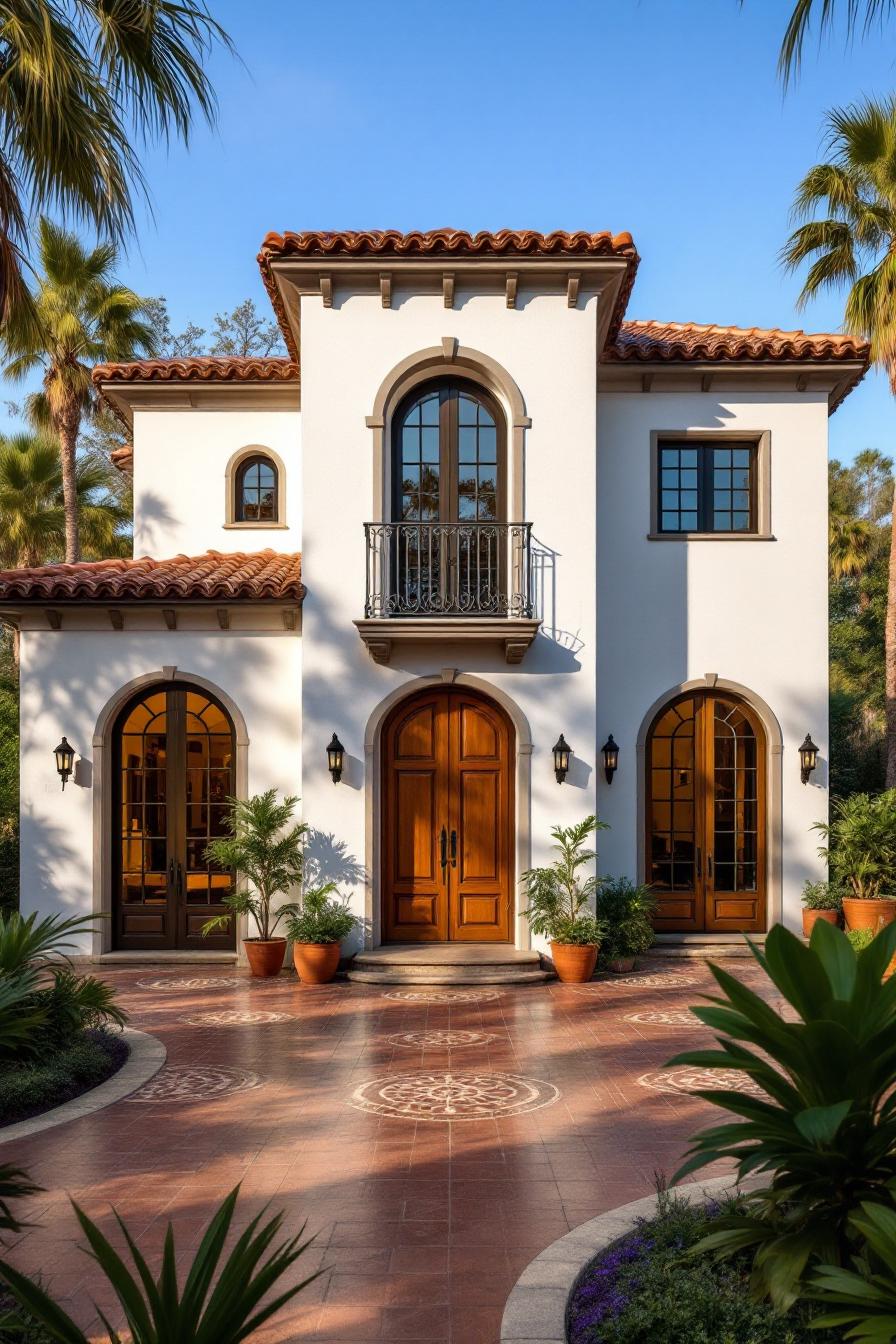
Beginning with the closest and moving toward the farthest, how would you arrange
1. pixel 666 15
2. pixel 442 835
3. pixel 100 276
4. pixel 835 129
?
1. pixel 666 15
2. pixel 442 835
3. pixel 835 129
4. pixel 100 276

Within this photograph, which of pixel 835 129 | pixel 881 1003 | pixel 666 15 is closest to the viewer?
pixel 881 1003

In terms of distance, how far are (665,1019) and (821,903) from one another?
11.9 feet

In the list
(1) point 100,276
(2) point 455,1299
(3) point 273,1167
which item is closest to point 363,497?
(3) point 273,1167

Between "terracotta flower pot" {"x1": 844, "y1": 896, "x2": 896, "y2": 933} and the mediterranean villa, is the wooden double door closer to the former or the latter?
the mediterranean villa

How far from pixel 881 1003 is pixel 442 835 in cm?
847

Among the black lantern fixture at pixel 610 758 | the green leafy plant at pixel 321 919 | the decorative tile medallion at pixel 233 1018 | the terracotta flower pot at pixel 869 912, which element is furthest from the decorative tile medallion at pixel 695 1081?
the black lantern fixture at pixel 610 758

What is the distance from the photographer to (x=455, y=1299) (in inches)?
178

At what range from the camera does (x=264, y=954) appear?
11.4m

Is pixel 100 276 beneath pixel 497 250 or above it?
above

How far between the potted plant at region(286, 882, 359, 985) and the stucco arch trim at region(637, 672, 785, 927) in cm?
393

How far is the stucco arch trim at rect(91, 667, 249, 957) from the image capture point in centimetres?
1218

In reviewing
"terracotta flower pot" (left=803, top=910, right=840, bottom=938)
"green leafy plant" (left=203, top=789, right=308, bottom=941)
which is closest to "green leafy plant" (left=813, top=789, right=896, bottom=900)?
"terracotta flower pot" (left=803, top=910, right=840, bottom=938)

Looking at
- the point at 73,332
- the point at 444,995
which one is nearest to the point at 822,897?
the point at 444,995

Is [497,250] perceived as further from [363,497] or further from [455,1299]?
[455,1299]
